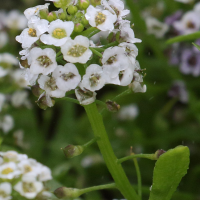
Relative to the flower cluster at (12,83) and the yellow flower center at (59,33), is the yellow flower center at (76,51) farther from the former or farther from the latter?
the flower cluster at (12,83)

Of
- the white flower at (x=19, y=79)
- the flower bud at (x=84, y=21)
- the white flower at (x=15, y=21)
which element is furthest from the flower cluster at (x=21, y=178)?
the white flower at (x=15, y=21)

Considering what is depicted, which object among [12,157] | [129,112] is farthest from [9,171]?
[129,112]

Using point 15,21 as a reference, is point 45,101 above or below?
above

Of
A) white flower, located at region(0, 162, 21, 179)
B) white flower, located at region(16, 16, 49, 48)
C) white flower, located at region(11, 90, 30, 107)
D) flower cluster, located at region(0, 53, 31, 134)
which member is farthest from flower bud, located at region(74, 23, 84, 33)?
white flower, located at region(11, 90, 30, 107)

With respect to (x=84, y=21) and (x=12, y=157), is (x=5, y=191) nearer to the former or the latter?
(x=12, y=157)

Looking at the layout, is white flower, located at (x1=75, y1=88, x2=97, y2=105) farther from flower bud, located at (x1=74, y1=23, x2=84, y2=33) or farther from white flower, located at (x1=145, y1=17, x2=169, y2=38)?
white flower, located at (x1=145, y1=17, x2=169, y2=38)

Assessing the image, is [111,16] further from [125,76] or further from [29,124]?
[29,124]
